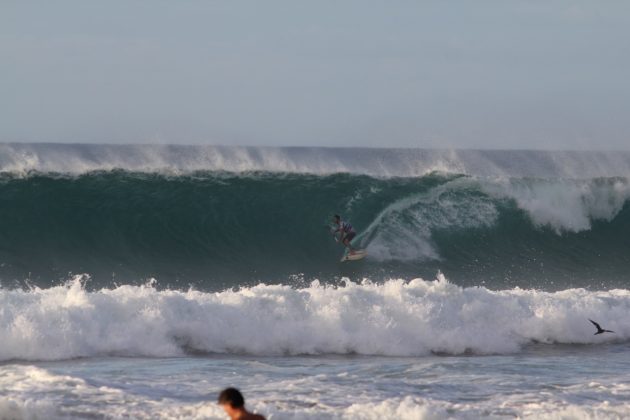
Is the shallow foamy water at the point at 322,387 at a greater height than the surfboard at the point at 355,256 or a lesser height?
lesser

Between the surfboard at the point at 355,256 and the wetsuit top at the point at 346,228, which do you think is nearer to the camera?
the surfboard at the point at 355,256

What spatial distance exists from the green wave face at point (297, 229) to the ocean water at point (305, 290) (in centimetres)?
6

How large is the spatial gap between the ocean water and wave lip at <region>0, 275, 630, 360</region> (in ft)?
0.10

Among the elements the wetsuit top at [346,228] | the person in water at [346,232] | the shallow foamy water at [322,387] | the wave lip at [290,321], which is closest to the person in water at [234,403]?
the shallow foamy water at [322,387]

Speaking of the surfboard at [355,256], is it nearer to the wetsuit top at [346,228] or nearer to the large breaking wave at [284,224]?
the large breaking wave at [284,224]

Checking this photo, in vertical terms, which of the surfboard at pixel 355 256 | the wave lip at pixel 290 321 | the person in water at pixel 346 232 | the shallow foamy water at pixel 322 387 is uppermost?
the person in water at pixel 346 232

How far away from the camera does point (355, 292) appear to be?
15.5 m

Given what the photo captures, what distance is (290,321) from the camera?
14.6 metres

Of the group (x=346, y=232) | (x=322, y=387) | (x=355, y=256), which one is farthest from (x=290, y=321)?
(x=346, y=232)

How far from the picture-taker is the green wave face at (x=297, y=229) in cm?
2044

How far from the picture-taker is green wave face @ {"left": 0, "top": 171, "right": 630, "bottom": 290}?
20.4 m

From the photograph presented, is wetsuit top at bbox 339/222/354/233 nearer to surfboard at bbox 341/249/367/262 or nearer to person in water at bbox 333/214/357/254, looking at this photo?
person in water at bbox 333/214/357/254

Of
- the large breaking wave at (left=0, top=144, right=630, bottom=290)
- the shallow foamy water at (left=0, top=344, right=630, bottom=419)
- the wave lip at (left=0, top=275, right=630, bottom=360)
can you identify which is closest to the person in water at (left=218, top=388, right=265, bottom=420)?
the shallow foamy water at (left=0, top=344, right=630, bottom=419)

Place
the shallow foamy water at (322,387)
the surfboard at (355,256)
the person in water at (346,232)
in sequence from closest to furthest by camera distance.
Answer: the shallow foamy water at (322,387)
the surfboard at (355,256)
the person in water at (346,232)
